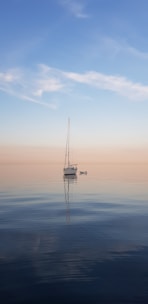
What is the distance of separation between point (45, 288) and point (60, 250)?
650cm

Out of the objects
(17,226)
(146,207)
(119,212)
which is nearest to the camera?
(17,226)

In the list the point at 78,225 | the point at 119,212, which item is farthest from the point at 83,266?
the point at 119,212

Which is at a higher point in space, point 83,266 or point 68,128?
point 68,128

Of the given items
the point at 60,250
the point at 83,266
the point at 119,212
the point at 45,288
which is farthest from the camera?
the point at 119,212

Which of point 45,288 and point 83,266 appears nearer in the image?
point 45,288

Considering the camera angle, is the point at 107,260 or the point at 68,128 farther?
the point at 68,128

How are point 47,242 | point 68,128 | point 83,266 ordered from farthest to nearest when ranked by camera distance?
point 68,128, point 47,242, point 83,266

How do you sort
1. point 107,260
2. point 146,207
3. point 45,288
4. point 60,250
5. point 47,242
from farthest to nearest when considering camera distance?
1. point 146,207
2. point 47,242
3. point 60,250
4. point 107,260
5. point 45,288

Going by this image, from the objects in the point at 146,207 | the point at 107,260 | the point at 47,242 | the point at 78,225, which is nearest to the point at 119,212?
the point at 146,207

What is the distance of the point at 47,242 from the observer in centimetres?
2278

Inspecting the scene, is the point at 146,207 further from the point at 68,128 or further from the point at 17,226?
the point at 68,128

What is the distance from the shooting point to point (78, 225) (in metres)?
29.6

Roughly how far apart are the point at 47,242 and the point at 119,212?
16.8 m

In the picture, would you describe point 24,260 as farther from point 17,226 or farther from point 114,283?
point 17,226
